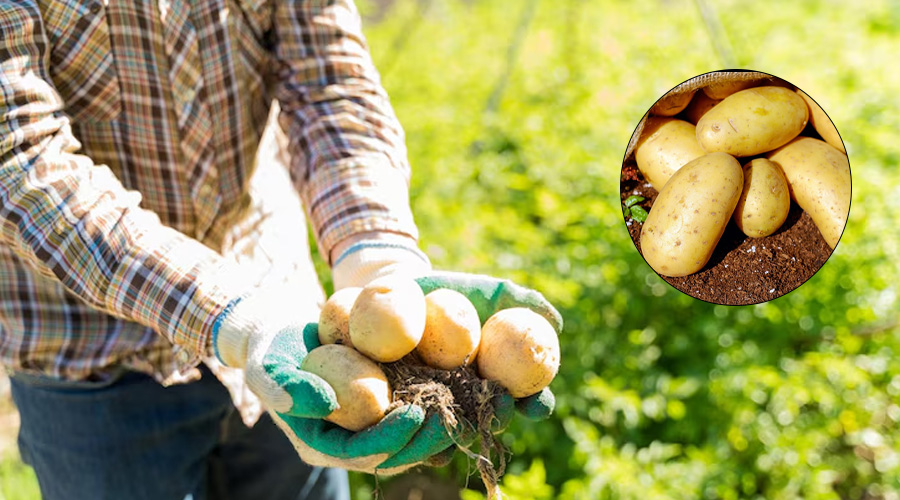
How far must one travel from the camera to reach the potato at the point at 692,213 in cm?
128

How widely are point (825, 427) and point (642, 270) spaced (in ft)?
2.75

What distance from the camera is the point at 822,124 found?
137 cm

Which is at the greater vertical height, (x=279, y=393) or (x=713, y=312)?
(x=279, y=393)

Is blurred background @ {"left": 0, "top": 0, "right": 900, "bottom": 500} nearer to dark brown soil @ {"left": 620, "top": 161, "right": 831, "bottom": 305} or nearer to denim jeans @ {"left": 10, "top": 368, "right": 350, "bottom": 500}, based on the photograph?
denim jeans @ {"left": 10, "top": 368, "right": 350, "bottom": 500}

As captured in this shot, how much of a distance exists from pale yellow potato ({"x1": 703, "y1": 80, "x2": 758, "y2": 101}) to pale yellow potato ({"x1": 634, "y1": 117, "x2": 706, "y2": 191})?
0.24 feet

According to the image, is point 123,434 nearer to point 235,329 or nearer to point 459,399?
point 235,329

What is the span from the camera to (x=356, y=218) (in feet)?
5.60

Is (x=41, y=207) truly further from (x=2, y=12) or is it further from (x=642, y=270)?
(x=642, y=270)

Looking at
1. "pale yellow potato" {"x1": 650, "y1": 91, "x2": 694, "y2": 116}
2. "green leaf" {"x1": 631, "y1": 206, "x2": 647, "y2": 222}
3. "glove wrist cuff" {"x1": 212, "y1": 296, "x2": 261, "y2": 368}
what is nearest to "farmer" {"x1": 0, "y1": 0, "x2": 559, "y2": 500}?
"glove wrist cuff" {"x1": 212, "y1": 296, "x2": 261, "y2": 368}

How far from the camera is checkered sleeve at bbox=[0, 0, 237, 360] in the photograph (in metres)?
1.41

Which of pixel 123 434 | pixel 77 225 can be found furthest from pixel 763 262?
pixel 123 434

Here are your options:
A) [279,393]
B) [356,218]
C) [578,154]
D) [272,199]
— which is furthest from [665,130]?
[578,154]

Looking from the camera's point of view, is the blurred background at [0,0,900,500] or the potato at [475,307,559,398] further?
the blurred background at [0,0,900,500]

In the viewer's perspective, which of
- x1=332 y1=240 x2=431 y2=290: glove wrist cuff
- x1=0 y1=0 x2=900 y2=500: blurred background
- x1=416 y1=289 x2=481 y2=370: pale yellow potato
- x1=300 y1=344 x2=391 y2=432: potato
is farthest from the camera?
x1=0 y1=0 x2=900 y2=500: blurred background
